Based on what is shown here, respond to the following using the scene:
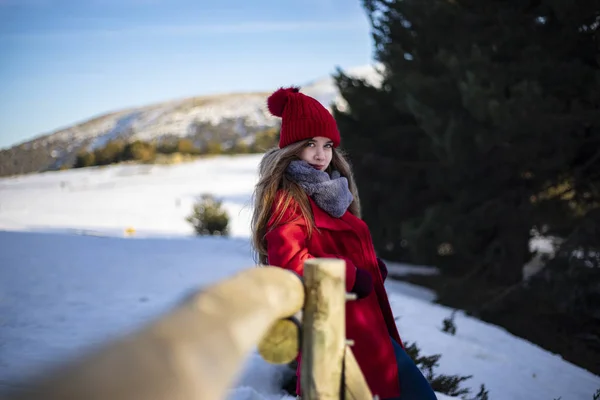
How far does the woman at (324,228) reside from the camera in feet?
5.72

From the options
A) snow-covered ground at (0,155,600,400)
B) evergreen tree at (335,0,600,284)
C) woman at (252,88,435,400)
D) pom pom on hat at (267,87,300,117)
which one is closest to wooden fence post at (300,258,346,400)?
woman at (252,88,435,400)

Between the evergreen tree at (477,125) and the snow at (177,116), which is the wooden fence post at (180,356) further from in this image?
the evergreen tree at (477,125)

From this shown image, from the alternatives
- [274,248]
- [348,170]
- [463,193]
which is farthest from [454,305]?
[274,248]

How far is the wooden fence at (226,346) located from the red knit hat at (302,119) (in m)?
0.82

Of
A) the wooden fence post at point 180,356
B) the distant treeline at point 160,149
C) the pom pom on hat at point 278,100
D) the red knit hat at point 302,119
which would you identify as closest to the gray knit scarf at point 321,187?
the red knit hat at point 302,119

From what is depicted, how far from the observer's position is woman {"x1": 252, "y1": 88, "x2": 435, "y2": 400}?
1.74 meters

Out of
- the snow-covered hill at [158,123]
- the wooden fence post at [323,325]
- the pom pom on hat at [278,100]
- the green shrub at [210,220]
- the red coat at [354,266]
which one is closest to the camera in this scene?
the wooden fence post at [323,325]

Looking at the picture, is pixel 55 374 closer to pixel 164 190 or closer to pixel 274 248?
pixel 274 248

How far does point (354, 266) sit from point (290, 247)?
230mm

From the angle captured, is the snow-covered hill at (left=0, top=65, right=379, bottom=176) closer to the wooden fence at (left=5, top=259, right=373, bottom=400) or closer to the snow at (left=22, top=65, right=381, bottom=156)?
the snow at (left=22, top=65, right=381, bottom=156)

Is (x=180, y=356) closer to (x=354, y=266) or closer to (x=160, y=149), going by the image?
(x=354, y=266)

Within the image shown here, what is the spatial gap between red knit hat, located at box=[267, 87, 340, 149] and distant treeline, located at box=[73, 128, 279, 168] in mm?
2064

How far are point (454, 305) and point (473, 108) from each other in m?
3.12

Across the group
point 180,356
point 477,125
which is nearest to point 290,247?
point 180,356
